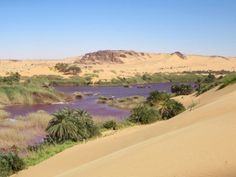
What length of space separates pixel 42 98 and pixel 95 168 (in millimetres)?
39548

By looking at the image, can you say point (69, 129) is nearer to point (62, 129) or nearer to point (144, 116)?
point (62, 129)

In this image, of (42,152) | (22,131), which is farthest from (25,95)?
(42,152)

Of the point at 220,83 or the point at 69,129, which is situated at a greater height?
the point at 220,83

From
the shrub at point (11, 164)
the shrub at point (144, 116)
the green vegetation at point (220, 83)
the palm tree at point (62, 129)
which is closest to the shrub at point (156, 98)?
the green vegetation at point (220, 83)

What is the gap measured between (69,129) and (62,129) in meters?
0.32

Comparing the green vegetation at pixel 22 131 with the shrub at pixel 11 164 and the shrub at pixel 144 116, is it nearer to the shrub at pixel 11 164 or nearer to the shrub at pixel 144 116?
the shrub at pixel 11 164

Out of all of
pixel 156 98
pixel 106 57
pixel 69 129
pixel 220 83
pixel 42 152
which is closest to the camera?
pixel 42 152

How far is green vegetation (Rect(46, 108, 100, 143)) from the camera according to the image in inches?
746

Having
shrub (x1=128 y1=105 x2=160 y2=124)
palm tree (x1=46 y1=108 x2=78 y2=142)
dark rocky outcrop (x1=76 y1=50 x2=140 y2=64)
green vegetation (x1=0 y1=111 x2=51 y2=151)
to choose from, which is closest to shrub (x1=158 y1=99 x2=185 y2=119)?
shrub (x1=128 y1=105 x2=160 y2=124)

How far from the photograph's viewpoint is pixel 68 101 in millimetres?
48781

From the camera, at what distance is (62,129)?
19.1 m

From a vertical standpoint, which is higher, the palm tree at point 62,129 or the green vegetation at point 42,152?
the palm tree at point 62,129

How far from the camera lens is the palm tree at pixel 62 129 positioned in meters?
18.9

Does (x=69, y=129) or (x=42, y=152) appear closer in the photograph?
(x=42, y=152)
